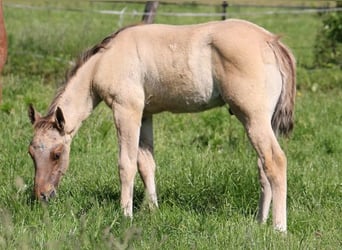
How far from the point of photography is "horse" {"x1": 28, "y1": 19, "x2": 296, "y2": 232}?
6.10 m

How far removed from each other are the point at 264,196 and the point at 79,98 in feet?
5.26

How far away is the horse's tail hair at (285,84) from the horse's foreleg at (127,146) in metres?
1.02

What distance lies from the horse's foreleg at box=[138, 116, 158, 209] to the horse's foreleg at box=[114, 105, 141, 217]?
0.31 metres

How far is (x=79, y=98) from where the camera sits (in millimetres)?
6738

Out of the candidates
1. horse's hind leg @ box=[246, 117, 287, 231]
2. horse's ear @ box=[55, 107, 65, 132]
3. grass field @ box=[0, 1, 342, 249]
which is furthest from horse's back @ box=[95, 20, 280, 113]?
grass field @ box=[0, 1, 342, 249]

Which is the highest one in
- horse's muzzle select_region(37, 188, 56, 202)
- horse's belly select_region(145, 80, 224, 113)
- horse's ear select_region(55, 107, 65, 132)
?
horse's belly select_region(145, 80, 224, 113)

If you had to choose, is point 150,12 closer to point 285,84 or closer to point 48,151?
point 48,151

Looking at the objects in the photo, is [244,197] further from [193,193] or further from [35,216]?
[35,216]

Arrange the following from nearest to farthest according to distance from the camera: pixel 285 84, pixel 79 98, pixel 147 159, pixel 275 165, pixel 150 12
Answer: pixel 275 165, pixel 285 84, pixel 79 98, pixel 147 159, pixel 150 12

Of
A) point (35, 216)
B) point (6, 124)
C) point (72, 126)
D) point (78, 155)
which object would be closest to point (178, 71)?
point (72, 126)

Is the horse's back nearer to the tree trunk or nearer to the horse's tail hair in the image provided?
the horse's tail hair

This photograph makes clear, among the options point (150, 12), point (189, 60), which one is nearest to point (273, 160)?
point (189, 60)

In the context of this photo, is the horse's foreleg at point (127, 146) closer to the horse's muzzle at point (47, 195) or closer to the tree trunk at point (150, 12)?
the horse's muzzle at point (47, 195)

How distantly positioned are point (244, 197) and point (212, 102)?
88 centimetres
